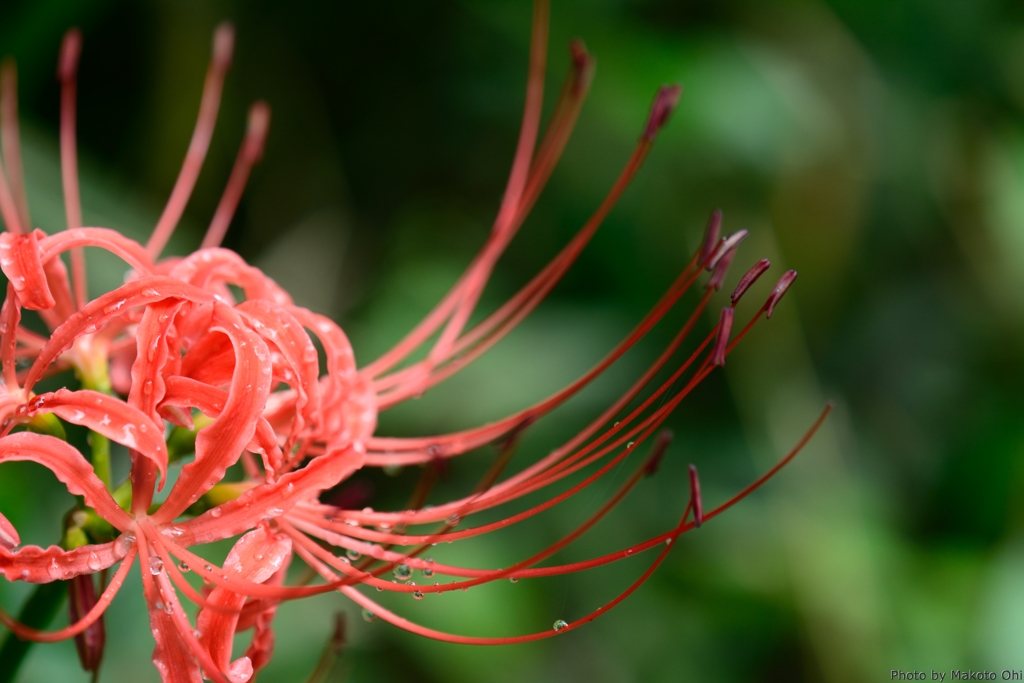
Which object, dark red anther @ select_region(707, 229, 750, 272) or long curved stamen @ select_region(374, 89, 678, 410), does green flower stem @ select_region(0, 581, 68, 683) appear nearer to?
long curved stamen @ select_region(374, 89, 678, 410)

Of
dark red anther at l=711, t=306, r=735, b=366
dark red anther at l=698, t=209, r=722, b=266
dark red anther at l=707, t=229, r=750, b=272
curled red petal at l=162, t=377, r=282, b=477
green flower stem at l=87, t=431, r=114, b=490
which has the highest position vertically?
dark red anther at l=698, t=209, r=722, b=266

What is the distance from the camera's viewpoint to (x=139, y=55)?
90.6 inches

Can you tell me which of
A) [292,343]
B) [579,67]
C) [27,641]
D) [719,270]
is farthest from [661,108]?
[27,641]

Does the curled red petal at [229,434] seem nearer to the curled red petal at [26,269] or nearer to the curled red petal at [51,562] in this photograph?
the curled red petal at [51,562]

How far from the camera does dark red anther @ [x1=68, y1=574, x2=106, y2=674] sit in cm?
73

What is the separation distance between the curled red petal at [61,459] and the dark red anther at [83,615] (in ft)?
0.33

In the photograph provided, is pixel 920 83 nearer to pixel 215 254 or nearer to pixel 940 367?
pixel 940 367

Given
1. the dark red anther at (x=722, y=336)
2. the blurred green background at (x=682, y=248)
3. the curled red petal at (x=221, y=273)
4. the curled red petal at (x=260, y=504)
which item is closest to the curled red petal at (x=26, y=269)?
the curled red petal at (x=221, y=273)

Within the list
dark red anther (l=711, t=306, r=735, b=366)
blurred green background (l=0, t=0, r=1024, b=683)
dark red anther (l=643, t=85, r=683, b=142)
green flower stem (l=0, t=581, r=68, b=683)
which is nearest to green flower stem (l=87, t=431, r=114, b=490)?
green flower stem (l=0, t=581, r=68, b=683)

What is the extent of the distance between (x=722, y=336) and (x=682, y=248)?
4.74 ft

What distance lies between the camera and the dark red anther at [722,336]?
767 mm

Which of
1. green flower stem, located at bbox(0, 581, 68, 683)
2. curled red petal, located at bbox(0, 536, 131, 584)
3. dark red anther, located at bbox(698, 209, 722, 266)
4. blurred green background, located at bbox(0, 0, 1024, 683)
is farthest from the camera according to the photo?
blurred green background, located at bbox(0, 0, 1024, 683)

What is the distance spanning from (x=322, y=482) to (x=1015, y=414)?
5.72ft

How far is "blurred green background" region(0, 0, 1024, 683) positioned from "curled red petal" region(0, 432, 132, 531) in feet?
3.47
